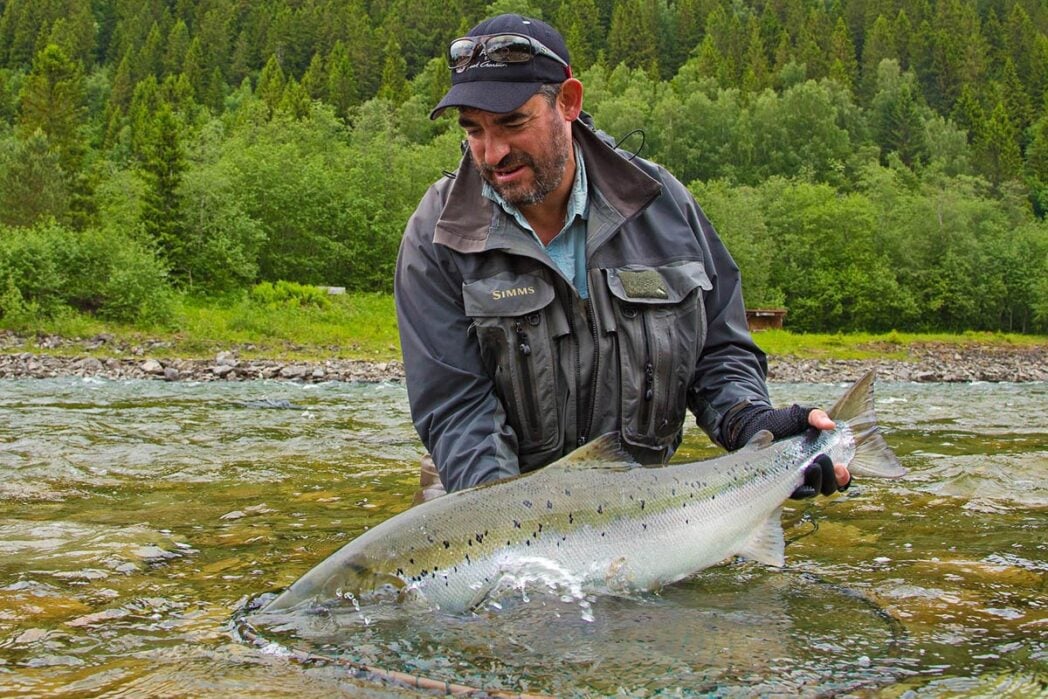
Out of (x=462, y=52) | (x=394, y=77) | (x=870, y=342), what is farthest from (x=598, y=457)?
(x=394, y=77)

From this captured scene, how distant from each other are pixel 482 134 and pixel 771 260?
61672 mm

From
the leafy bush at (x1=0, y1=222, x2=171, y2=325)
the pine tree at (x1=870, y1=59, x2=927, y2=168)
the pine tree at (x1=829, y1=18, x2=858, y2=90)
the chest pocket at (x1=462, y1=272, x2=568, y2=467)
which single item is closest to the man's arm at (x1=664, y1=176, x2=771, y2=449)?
the chest pocket at (x1=462, y1=272, x2=568, y2=467)

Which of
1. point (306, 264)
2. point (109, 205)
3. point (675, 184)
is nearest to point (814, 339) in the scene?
point (306, 264)

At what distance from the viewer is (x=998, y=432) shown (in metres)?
13.2

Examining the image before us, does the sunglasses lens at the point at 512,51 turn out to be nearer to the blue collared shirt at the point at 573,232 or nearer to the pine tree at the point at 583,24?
the blue collared shirt at the point at 573,232

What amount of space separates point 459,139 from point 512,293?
6751 centimetres

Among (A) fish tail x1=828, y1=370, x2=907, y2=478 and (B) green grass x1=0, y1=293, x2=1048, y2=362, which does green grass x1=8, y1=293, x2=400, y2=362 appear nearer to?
(B) green grass x1=0, y1=293, x2=1048, y2=362

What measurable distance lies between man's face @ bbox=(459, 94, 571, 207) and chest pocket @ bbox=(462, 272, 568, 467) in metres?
0.38

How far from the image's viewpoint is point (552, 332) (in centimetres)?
436

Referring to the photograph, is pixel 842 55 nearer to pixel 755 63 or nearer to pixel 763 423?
pixel 755 63

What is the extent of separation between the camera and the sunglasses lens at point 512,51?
4.19 meters

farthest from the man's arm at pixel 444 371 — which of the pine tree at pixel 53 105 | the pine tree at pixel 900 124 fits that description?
the pine tree at pixel 900 124

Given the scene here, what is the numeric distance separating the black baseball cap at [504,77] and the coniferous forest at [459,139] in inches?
32.3

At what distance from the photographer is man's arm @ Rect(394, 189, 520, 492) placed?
4.21 m
